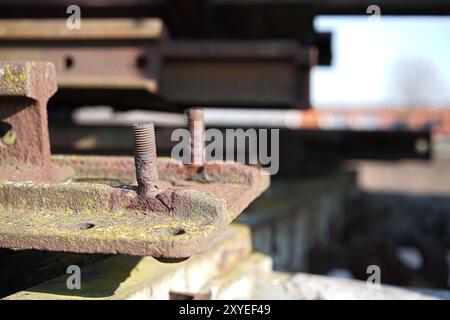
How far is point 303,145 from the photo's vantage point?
557cm

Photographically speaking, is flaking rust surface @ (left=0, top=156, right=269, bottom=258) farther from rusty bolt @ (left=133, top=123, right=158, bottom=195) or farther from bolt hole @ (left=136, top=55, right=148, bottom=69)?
bolt hole @ (left=136, top=55, right=148, bottom=69)

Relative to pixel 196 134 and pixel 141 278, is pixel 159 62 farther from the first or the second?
pixel 141 278

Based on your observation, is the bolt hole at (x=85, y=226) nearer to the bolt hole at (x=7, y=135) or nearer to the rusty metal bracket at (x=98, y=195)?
the rusty metal bracket at (x=98, y=195)

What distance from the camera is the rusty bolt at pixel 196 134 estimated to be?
1.89 metres

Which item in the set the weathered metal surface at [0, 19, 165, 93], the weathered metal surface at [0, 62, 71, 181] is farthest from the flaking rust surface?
the weathered metal surface at [0, 19, 165, 93]

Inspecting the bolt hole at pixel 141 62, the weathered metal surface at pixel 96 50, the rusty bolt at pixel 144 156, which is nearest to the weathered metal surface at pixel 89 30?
the weathered metal surface at pixel 96 50

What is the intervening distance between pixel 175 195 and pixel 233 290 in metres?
0.95

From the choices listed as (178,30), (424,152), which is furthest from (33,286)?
(424,152)

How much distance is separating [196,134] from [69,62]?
1.80 meters

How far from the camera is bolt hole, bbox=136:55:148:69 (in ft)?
10.8

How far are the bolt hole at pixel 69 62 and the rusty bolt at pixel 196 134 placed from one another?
174cm

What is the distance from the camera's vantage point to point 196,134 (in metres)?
1.90

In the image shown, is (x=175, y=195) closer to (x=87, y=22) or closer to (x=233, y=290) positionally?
(x=233, y=290)

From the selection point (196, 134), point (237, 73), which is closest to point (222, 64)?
point (237, 73)
